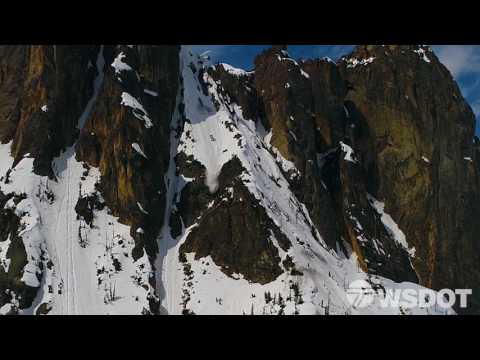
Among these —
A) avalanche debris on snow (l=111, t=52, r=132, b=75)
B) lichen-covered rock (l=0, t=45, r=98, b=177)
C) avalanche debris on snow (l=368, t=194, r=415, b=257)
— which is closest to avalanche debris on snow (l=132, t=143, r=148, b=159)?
lichen-covered rock (l=0, t=45, r=98, b=177)

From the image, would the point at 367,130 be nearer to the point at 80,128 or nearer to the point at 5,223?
the point at 80,128

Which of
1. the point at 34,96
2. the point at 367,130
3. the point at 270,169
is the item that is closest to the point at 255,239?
the point at 270,169

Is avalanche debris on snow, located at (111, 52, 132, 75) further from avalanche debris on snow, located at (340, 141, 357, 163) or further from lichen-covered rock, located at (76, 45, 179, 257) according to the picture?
avalanche debris on snow, located at (340, 141, 357, 163)

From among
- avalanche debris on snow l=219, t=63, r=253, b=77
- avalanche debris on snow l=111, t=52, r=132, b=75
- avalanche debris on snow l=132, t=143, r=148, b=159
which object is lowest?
avalanche debris on snow l=132, t=143, r=148, b=159

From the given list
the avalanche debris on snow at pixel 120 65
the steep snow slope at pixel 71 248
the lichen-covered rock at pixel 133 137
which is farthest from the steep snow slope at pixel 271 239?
the avalanche debris on snow at pixel 120 65

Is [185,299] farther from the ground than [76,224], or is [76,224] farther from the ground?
[76,224]

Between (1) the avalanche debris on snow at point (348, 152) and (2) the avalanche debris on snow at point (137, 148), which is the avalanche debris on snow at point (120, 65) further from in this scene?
(1) the avalanche debris on snow at point (348, 152)

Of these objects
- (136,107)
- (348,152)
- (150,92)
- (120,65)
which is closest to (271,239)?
(136,107)
